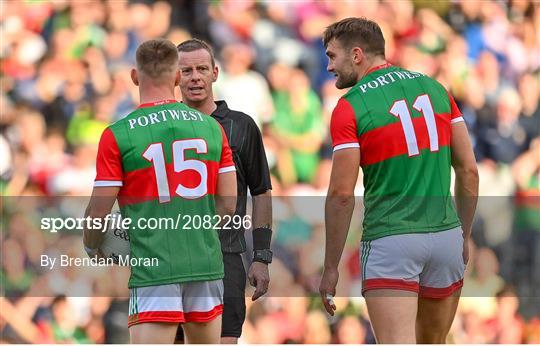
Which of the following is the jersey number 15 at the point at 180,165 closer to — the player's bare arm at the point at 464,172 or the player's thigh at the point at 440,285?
the player's thigh at the point at 440,285

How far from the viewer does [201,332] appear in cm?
349

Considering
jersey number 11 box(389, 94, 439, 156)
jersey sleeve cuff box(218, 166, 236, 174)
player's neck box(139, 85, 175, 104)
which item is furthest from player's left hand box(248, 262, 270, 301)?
player's neck box(139, 85, 175, 104)

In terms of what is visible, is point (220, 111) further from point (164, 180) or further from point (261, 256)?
point (164, 180)

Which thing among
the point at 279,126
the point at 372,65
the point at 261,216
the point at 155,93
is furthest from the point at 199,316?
the point at 279,126

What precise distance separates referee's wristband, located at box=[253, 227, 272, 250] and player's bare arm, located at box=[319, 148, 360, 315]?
632 millimetres

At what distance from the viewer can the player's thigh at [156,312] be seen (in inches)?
134

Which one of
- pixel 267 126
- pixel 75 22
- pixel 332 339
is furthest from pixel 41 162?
pixel 332 339

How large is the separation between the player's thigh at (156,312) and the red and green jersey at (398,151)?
741mm

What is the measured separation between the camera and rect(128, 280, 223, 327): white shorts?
11.2ft

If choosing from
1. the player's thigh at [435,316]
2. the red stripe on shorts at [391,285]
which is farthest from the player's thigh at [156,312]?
the player's thigh at [435,316]

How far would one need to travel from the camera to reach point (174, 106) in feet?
11.4

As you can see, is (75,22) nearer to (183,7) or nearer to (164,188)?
(183,7)

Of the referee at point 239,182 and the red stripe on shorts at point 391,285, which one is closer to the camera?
the red stripe on shorts at point 391,285

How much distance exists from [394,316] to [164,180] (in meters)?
0.92
